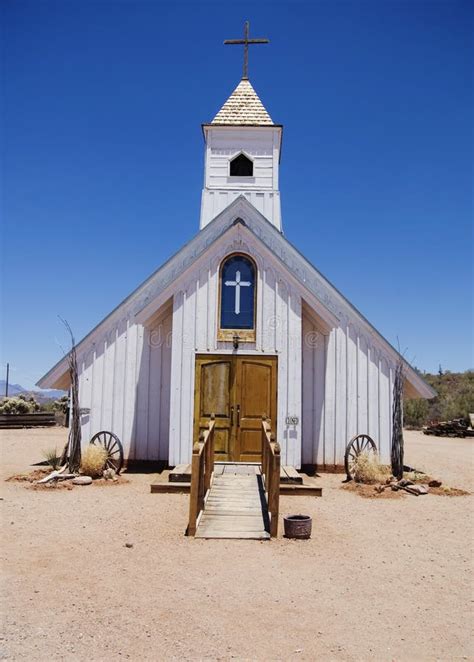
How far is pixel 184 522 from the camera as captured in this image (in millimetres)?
8609

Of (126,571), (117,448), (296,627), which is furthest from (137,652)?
(117,448)

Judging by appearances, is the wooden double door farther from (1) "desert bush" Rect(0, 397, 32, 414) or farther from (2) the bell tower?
(1) "desert bush" Rect(0, 397, 32, 414)

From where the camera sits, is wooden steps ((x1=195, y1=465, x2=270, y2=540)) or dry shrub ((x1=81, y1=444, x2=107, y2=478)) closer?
wooden steps ((x1=195, y1=465, x2=270, y2=540))

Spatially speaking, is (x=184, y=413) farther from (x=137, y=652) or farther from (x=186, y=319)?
(x=137, y=652)

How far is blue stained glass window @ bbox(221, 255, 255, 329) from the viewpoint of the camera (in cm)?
1328

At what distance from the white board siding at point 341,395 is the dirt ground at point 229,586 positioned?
3.69 meters

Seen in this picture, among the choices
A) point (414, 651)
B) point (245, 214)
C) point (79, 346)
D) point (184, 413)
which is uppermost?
point (245, 214)

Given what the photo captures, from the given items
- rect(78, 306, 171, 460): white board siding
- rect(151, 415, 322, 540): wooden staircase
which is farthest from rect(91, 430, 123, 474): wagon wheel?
rect(151, 415, 322, 540): wooden staircase

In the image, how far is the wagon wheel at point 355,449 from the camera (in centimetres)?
1280

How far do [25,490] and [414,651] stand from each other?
27.1 feet

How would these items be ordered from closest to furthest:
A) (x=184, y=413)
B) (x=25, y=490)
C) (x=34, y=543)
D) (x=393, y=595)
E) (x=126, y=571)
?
(x=393, y=595)
(x=126, y=571)
(x=34, y=543)
(x=25, y=490)
(x=184, y=413)

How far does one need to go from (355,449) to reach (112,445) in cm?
546

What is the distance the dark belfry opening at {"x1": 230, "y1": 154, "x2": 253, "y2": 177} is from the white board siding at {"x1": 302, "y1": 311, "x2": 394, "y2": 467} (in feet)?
21.0

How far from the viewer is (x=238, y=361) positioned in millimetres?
13062
